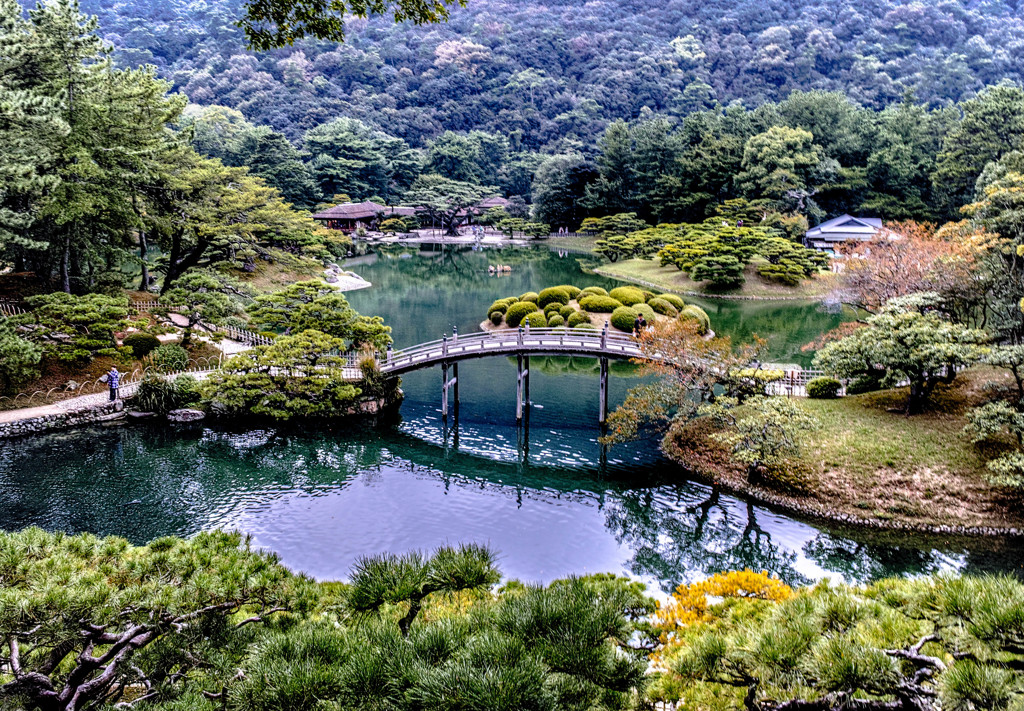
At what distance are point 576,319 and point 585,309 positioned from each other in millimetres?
2311

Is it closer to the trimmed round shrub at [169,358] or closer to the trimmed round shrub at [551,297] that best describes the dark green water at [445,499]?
the trimmed round shrub at [169,358]

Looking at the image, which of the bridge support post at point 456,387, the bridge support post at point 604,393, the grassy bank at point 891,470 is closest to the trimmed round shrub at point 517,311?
the bridge support post at point 456,387

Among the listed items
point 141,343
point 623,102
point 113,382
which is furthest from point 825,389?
point 623,102

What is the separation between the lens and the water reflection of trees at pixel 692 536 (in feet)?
45.0

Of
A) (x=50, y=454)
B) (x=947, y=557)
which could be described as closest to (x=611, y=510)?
(x=947, y=557)

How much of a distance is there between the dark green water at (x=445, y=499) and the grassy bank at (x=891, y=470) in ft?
2.05

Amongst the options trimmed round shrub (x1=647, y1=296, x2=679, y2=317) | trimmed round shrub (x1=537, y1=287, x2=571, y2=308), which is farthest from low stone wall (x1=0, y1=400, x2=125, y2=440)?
trimmed round shrub (x1=647, y1=296, x2=679, y2=317)

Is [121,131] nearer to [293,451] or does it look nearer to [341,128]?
[293,451]

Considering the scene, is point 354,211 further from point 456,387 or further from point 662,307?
point 456,387

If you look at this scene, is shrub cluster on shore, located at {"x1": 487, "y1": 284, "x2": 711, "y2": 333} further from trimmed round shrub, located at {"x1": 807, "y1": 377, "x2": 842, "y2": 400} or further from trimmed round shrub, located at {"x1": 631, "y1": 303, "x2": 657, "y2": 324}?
trimmed round shrub, located at {"x1": 807, "y1": 377, "x2": 842, "y2": 400}

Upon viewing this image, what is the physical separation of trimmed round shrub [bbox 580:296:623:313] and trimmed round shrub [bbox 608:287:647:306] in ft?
0.99

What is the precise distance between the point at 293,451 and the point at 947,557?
52.4 feet

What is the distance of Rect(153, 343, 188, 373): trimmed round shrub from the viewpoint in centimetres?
2289

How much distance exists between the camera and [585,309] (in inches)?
1286
